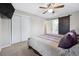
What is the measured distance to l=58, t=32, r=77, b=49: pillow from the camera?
4.94 ft

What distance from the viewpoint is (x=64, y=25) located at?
5.23 ft

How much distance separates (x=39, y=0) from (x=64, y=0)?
335mm

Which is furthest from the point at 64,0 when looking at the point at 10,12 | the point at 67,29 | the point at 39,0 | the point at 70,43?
the point at 10,12

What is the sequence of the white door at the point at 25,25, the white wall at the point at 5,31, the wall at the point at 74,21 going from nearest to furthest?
1. the wall at the point at 74,21
2. the white door at the point at 25,25
3. the white wall at the point at 5,31

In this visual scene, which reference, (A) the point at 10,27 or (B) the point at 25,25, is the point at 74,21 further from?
(A) the point at 10,27

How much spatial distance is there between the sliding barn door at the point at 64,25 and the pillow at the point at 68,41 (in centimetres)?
9

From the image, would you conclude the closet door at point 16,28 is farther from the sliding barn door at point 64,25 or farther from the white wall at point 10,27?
the sliding barn door at point 64,25

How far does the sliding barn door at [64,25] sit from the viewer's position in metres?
1.57

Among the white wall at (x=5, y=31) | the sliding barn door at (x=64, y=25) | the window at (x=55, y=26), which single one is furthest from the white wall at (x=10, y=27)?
the sliding barn door at (x=64, y=25)

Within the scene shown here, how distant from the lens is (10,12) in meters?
1.95

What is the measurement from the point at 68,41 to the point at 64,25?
0.30m

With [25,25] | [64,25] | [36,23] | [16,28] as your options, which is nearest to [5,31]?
[16,28]

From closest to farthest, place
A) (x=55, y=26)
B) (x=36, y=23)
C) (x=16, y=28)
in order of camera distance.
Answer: (x=55, y=26) < (x=16, y=28) < (x=36, y=23)

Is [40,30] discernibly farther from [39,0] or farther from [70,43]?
[39,0]
